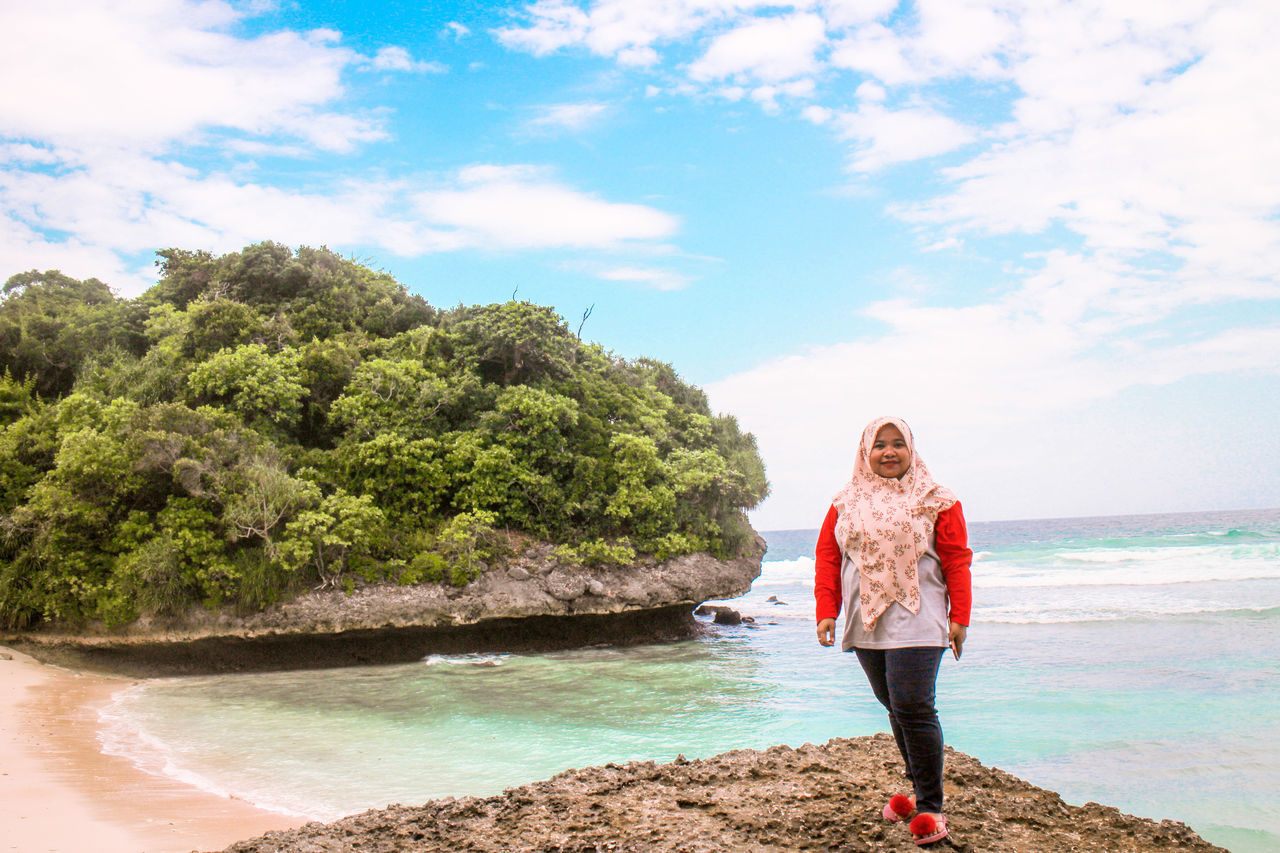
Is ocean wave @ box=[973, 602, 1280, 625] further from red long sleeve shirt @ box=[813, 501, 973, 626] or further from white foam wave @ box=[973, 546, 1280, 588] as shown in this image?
red long sleeve shirt @ box=[813, 501, 973, 626]

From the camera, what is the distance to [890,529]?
3.77 m

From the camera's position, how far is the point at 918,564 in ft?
12.3

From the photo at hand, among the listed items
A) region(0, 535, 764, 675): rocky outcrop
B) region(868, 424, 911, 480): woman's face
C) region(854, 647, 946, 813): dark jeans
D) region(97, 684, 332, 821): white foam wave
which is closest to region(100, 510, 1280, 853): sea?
region(97, 684, 332, 821): white foam wave

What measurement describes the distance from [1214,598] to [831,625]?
23.6 meters

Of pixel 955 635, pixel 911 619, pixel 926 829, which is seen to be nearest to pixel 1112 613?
pixel 926 829

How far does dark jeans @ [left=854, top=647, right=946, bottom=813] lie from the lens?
11.9 ft

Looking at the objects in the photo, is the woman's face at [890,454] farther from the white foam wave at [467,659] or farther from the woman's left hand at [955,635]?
the white foam wave at [467,659]

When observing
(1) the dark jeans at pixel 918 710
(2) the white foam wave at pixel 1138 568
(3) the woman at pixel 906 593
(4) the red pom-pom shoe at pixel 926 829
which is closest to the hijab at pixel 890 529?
(3) the woman at pixel 906 593

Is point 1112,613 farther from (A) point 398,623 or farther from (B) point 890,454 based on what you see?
(B) point 890,454

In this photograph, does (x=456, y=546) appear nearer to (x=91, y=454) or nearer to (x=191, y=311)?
(x=91, y=454)

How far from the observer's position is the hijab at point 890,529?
12.2 ft

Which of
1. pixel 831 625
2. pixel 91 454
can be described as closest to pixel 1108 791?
pixel 831 625

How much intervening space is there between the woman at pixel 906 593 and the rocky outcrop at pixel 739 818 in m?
0.43

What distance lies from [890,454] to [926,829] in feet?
6.13
